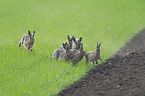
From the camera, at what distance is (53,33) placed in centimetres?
1356

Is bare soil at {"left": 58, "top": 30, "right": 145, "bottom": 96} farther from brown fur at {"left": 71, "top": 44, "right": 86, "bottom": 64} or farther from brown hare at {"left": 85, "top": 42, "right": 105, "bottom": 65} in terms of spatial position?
brown fur at {"left": 71, "top": 44, "right": 86, "bottom": 64}

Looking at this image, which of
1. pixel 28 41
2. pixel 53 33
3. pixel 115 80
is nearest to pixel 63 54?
pixel 28 41

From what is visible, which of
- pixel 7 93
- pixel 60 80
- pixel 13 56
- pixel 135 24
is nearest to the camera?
pixel 7 93

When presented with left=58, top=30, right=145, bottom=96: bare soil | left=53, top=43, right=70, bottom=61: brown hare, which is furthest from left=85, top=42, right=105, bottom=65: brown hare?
left=53, top=43, right=70, bottom=61: brown hare

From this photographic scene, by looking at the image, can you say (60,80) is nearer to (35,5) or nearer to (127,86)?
(127,86)

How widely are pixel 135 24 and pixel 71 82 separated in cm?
1248

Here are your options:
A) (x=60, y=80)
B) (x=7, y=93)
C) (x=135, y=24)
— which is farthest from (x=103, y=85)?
(x=135, y=24)

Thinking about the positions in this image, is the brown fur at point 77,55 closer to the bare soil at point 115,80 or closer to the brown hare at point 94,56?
the brown hare at point 94,56

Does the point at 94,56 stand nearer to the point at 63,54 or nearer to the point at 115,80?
the point at 63,54

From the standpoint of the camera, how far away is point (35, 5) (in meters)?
20.7

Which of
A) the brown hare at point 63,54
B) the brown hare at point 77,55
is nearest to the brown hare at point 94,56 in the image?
the brown hare at point 77,55

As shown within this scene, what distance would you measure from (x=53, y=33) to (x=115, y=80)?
606 cm

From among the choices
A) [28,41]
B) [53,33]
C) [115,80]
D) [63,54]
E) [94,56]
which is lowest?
[115,80]

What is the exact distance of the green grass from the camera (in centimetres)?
823
